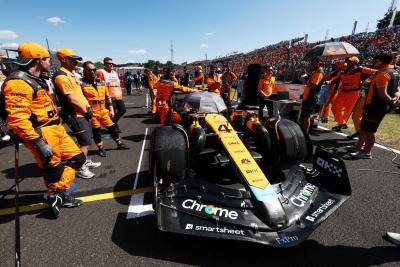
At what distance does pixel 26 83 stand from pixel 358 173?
454 cm

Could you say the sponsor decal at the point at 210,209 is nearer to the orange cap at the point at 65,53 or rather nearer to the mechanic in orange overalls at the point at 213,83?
the orange cap at the point at 65,53

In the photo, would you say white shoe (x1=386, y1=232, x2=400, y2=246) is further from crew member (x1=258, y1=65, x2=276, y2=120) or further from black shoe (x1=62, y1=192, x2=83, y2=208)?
crew member (x1=258, y1=65, x2=276, y2=120)

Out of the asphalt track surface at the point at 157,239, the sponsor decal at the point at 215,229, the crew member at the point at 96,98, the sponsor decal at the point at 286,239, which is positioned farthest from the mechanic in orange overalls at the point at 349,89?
the crew member at the point at 96,98

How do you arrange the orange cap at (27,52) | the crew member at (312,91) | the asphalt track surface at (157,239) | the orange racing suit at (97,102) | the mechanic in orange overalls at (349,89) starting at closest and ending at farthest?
the asphalt track surface at (157,239), the orange cap at (27,52), the orange racing suit at (97,102), the crew member at (312,91), the mechanic in orange overalls at (349,89)

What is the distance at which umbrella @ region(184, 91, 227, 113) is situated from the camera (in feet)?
12.2

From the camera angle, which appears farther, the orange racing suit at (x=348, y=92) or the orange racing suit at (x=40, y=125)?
the orange racing suit at (x=348, y=92)

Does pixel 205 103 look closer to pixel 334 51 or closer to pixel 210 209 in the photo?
pixel 210 209

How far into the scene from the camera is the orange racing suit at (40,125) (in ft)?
7.43

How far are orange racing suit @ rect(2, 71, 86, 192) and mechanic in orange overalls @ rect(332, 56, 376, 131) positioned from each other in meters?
6.15

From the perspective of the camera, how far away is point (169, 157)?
264 cm

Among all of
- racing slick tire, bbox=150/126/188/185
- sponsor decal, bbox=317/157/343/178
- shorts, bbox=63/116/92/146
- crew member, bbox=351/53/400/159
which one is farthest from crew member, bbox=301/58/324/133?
shorts, bbox=63/116/92/146

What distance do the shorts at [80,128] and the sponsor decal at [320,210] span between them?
3.23m

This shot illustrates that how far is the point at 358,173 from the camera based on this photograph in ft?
12.1

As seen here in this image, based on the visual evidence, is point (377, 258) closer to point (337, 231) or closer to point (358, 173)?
point (337, 231)
